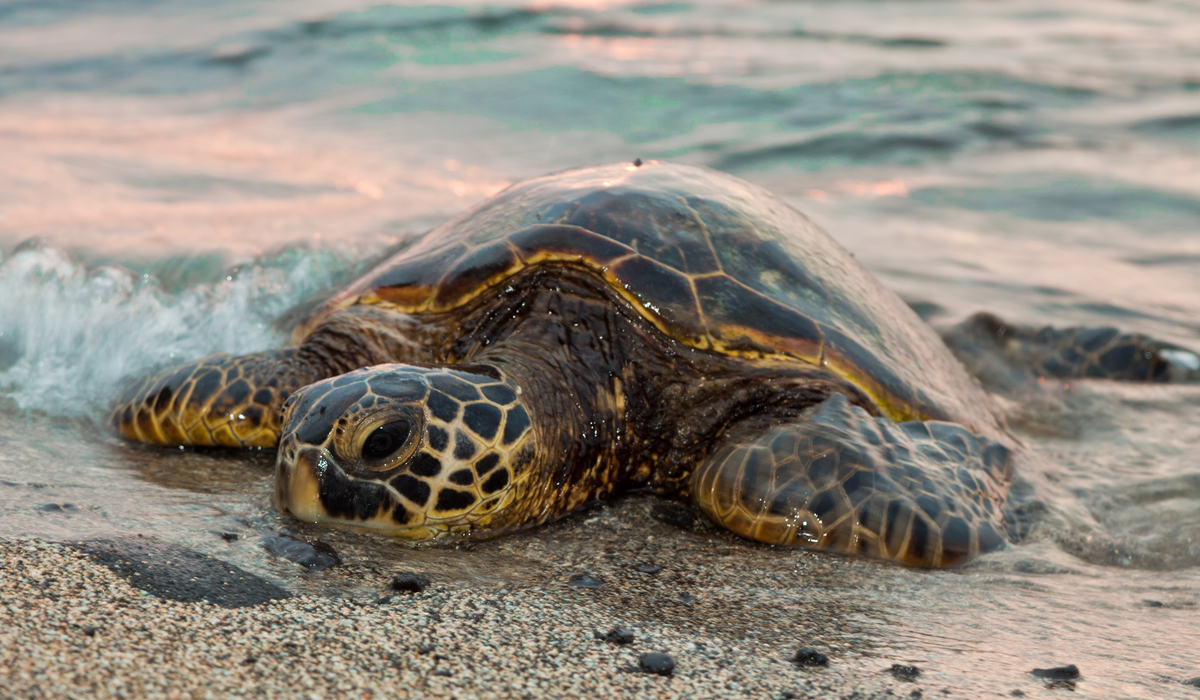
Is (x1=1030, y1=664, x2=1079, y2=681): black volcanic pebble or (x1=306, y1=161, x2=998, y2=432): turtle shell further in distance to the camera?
(x1=306, y1=161, x2=998, y2=432): turtle shell

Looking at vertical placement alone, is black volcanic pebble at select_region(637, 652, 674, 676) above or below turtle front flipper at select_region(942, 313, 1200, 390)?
below


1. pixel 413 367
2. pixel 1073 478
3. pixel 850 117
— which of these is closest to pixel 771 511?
pixel 413 367

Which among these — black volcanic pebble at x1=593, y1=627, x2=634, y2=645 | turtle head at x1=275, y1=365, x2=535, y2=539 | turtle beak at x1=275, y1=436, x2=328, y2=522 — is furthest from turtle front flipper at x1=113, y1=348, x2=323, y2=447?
black volcanic pebble at x1=593, y1=627, x2=634, y2=645

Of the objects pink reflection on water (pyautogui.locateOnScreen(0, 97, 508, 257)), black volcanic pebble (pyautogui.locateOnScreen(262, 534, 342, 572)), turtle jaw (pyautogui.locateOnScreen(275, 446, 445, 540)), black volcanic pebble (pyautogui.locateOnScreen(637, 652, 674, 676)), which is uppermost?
pink reflection on water (pyautogui.locateOnScreen(0, 97, 508, 257))

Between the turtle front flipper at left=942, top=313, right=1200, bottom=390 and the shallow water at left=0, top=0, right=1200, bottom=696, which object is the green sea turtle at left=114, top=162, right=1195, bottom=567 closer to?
the shallow water at left=0, top=0, right=1200, bottom=696

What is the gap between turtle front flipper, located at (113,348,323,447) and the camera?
11.1 feet

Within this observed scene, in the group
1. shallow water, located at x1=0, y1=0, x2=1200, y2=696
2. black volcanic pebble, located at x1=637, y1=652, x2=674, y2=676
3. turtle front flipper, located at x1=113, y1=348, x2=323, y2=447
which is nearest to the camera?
black volcanic pebble, located at x1=637, y1=652, x2=674, y2=676

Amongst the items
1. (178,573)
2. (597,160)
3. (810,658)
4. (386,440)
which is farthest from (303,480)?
(597,160)

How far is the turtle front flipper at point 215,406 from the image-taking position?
134 inches

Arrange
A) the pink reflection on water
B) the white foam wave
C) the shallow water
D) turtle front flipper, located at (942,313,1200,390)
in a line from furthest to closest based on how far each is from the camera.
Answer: the pink reflection on water → turtle front flipper, located at (942,313,1200,390) → the white foam wave → the shallow water

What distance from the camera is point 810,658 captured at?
2121mm

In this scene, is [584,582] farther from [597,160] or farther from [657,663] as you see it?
[597,160]

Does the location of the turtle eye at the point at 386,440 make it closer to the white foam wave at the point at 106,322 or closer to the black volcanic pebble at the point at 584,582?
the black volcanic pebble at the point at 584,582

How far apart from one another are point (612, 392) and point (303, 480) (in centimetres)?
112
